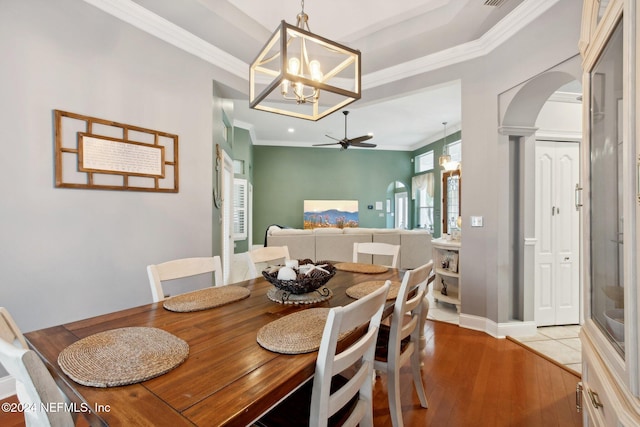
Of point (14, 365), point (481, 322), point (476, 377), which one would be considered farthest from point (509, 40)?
point (14, 365)

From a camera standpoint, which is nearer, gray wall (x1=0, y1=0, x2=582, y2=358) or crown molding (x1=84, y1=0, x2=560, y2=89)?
gray wall (x1=0, y1=0, x2=582, y2=358)

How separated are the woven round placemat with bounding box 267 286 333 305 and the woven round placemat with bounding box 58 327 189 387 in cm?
56

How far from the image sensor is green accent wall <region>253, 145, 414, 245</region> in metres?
8.25

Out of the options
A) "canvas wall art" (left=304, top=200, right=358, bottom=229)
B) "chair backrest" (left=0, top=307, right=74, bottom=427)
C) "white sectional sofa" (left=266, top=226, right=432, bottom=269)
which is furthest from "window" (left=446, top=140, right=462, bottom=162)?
"chair backrest" (left=0, top=307, right=74, bottom=427)

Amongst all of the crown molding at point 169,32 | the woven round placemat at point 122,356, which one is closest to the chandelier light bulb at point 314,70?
the woven round placemat at point 122,356

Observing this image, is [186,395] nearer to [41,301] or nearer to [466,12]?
[41,301]

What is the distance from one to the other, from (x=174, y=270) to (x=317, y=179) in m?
7.02

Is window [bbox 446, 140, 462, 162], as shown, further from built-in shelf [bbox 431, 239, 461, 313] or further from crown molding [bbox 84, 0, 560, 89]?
crown molding [bbox 84, 0, 560, 89]

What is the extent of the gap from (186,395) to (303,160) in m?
7.96

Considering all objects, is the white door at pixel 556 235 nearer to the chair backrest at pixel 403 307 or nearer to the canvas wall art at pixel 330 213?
the chair backrest at pixel 403 307

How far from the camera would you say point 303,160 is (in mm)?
8430

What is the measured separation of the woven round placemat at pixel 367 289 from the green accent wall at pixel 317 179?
6663 millimetres

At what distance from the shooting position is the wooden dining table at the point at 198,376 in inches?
26.1

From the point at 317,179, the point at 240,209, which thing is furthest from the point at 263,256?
the point at 317,179
